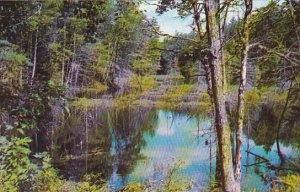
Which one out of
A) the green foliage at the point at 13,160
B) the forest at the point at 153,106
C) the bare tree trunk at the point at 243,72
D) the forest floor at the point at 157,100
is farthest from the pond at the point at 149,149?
the green foliage at the point at 13,160

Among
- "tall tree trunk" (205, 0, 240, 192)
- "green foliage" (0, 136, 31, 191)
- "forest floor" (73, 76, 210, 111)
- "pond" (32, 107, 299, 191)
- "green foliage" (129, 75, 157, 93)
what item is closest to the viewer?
"green foliage" (0, 136, 31, 191)

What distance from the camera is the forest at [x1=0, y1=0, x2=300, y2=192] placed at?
11.0ft

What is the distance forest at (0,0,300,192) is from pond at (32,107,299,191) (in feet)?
0.24

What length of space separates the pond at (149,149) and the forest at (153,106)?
7 cm

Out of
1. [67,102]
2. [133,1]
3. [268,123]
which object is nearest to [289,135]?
[268,123]

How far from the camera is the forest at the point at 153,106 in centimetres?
335

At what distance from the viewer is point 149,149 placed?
16.2 meters

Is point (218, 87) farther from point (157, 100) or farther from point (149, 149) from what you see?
point (157, 100)

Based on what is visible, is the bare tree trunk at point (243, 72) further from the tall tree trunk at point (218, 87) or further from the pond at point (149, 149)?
the tall tree trunk at point (218, 87)

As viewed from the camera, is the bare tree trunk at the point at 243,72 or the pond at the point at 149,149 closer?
the bare tree trunk at the point at 243,72

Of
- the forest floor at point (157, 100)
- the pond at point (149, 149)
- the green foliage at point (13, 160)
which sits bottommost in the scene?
the pond at point (149, 149)

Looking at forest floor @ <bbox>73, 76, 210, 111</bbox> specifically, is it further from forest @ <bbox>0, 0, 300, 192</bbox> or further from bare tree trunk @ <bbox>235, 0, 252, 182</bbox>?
bare tree trunk @ <bbox>235, 0, 252, 182</bbox>

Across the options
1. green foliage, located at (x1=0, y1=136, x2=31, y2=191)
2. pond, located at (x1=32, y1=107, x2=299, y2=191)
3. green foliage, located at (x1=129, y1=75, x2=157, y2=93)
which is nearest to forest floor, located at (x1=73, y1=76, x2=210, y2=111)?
green foliage, located at (x1=129, y1=75, x2=157, y2=93)

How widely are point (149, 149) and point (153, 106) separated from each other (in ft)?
52.2
